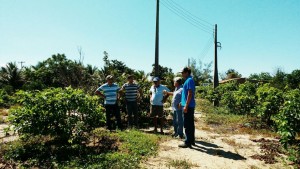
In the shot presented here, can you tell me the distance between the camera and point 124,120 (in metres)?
10.5

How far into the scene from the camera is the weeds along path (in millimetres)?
5443

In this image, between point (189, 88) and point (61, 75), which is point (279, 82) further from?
point (189, 88)

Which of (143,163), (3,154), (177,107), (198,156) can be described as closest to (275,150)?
(198,156)

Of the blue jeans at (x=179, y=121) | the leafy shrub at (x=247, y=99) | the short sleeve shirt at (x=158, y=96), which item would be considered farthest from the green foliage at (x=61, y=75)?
the leafy shrub at (x=247, y=99)

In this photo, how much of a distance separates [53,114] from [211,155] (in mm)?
3585

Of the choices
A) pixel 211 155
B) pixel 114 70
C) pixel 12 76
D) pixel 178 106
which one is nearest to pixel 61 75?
pixel 114 70

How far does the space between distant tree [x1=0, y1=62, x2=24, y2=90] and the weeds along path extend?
23728 mm

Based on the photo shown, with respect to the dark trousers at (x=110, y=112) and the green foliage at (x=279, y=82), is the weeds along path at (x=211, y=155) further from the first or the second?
the green foliage at (x=279, y=82)

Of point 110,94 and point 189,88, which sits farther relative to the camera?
point 110,94

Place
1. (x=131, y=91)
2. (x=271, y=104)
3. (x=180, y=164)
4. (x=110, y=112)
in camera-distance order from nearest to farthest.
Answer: (x=180, y=164)
(x=110, y=112)
(x=131, y=91)
(x=271, y=104)

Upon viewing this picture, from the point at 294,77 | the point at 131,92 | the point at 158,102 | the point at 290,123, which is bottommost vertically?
the point at 290,123

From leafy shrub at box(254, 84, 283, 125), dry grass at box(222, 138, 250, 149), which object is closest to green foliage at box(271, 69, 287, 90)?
leafy shrub at box(254, 84, 283, 125)

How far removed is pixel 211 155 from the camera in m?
6.16

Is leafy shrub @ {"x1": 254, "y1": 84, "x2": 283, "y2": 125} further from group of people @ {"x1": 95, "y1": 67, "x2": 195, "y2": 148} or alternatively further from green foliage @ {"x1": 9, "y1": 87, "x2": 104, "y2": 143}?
green foliage @ {"x1": 9, "y1": 87, "x2": 104, "y2": 143}
